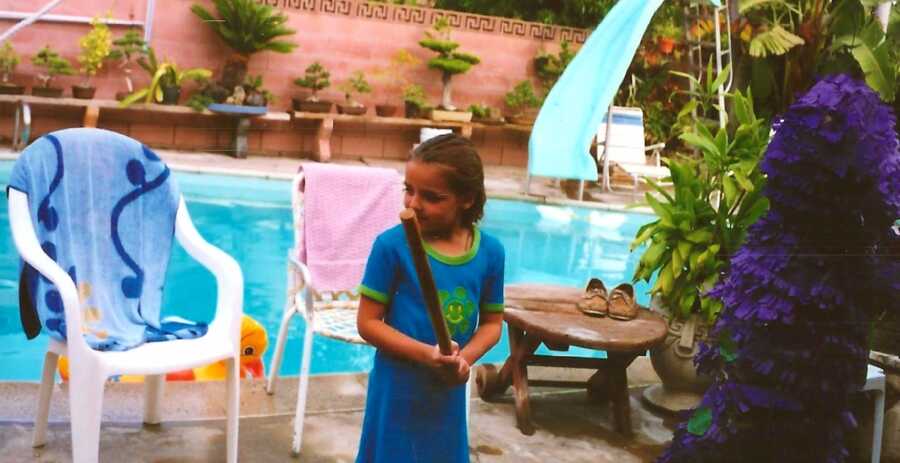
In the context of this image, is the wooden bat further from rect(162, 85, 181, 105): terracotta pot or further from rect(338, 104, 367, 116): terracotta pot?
rect(338, 104, 367, 116): terracotta pot

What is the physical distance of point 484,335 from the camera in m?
1.87

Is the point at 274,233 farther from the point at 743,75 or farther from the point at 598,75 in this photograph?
the point at 743,75

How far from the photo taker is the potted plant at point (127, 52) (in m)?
7.64

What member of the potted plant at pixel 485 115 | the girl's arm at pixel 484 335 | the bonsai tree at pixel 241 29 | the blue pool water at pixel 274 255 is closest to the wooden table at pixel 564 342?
the blue pool water at pixel 274 255

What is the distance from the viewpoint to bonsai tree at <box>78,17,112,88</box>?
693cm

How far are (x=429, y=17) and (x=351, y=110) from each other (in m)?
1.35

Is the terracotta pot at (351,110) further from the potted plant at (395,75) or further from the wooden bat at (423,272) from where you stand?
the wooden bat at (423,272)

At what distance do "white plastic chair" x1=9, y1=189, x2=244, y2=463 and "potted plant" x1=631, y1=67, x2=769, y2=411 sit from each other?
1500 mm

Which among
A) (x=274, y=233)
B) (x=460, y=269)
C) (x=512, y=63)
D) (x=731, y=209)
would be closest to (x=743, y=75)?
(x=731, y=209)

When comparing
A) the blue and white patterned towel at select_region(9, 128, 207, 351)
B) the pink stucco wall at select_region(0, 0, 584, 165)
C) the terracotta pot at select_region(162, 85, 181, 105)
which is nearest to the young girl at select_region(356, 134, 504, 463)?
the blue and white patterned towel at select_region(9, 128, 207, 351)

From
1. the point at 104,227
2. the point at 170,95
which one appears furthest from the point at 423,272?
the point at 170,95

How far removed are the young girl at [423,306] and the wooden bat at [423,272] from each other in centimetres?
22

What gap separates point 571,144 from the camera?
23.0 feet

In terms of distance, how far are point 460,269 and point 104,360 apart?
40.5 inches
